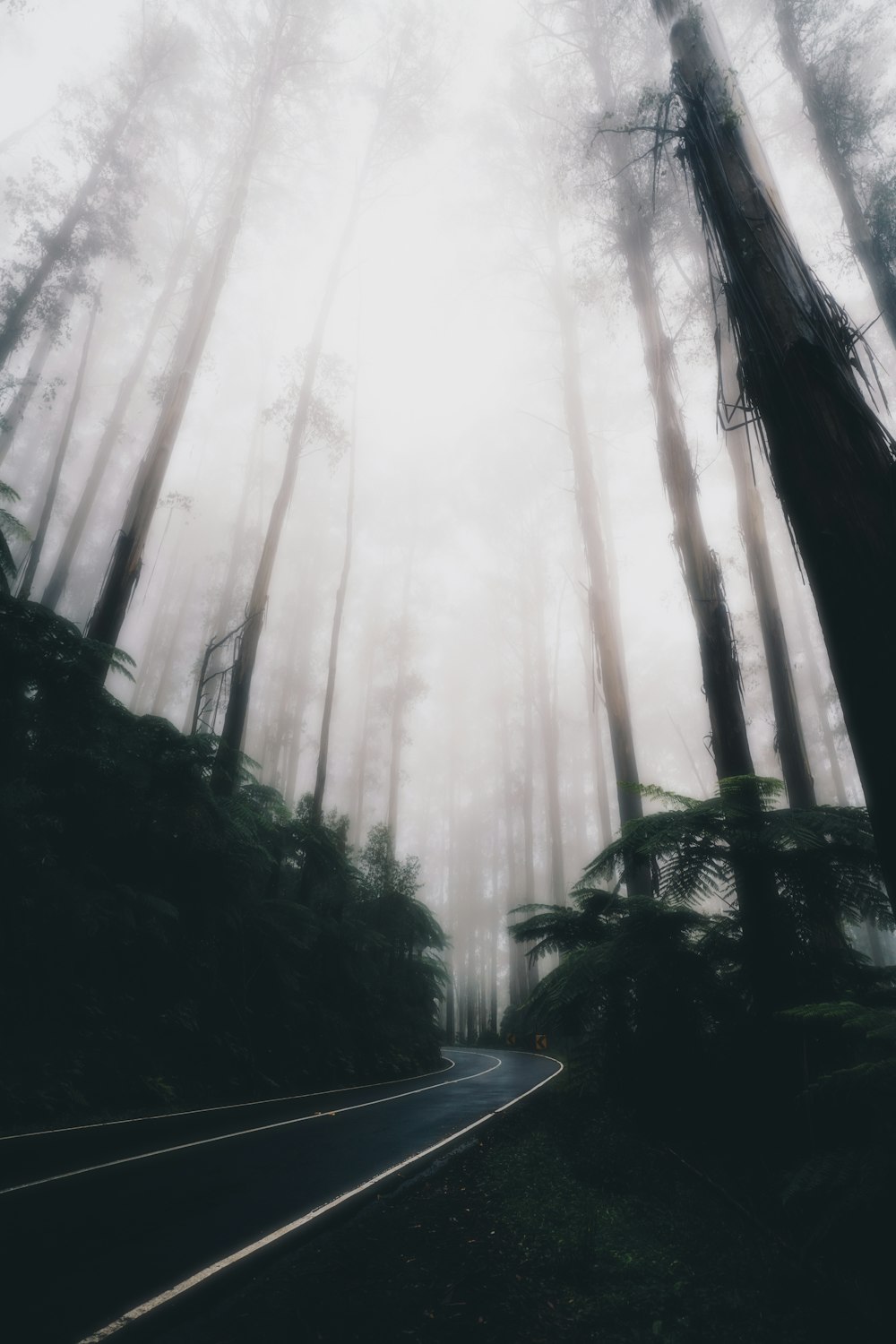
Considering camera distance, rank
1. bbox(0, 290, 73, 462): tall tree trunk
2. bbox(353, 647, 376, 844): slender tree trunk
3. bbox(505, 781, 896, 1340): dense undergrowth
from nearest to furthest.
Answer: bbox(505, 781, 896, 1340): dense undergrowth
bbox(0, 290, 73, 462): tall tree trunk
bbox(353, 647, 376, 844): slender tree trunk

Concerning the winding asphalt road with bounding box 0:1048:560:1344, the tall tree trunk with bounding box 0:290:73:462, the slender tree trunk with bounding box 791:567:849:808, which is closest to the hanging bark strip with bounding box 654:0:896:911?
the winding asphalt road with bounding box 0:1048:560:1344

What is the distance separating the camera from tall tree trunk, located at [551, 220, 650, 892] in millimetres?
10108

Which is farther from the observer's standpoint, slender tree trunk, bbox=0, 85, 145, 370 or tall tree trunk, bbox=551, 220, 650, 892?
slender tree trunk, bbox=0, 85, 145, 370

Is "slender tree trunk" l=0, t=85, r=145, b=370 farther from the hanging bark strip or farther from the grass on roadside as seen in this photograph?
the grass on roadside

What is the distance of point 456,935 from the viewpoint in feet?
136

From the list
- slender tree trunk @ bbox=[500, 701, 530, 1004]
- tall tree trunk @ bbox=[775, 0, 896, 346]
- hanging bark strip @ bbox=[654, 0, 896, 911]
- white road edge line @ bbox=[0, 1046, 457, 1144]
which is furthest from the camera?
slender tree trunk @ bbox=[500, 701, 530, 1004]

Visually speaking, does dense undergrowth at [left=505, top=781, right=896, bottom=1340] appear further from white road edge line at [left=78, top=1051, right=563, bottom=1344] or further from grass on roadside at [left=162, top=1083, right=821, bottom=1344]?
white road edge line at [left=78, top=1051, right=563, bottom=1344]

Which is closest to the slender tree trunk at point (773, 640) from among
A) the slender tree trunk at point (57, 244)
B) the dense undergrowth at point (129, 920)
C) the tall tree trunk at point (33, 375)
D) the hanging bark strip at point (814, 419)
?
the hanging bark strip at point (814, 419)

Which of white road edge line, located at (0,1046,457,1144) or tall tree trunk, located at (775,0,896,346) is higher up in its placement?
tall tree trunk, located at (775,0,896,346)

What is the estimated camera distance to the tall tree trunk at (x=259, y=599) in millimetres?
11000

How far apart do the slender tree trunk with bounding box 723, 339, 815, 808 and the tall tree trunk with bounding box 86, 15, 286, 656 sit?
32.5ft

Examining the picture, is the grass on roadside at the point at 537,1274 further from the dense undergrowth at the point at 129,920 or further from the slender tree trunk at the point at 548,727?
the slender tree trunk at the point at 548,727

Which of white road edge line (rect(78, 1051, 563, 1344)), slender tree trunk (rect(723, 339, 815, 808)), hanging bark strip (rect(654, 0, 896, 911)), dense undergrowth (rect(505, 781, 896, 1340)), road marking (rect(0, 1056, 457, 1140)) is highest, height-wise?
slender tree trunk (rect(723, 339, 815, 808))

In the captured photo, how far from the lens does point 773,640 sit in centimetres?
1001
